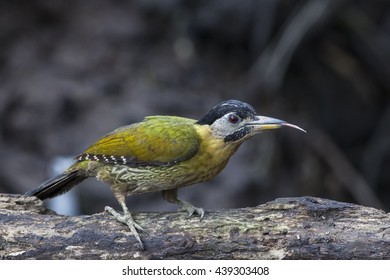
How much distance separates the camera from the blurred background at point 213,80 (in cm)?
804

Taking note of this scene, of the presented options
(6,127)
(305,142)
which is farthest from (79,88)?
(305,142)

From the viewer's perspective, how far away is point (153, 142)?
5164 millimetres

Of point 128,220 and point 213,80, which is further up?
point 213,80

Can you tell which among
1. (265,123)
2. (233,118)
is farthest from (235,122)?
(265,123)

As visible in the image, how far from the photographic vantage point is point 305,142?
841cm

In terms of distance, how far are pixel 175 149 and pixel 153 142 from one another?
0.17 metres

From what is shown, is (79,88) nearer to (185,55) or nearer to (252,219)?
(185,55)

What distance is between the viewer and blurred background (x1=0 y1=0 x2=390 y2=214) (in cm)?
804

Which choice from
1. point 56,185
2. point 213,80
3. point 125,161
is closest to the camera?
point 125,161

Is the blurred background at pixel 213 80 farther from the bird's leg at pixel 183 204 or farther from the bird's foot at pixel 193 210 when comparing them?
the bird's foot at pixel 193 210

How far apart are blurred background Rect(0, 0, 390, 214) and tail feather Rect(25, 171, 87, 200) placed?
2085 mm

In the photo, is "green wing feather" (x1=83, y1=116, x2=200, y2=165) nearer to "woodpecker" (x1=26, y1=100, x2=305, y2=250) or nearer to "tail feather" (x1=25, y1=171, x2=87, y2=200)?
"woodpecker" (x1=26, y1=100, x2=305, y2=250)

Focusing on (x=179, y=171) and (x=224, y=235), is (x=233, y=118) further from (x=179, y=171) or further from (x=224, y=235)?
(x=224, y=235)
